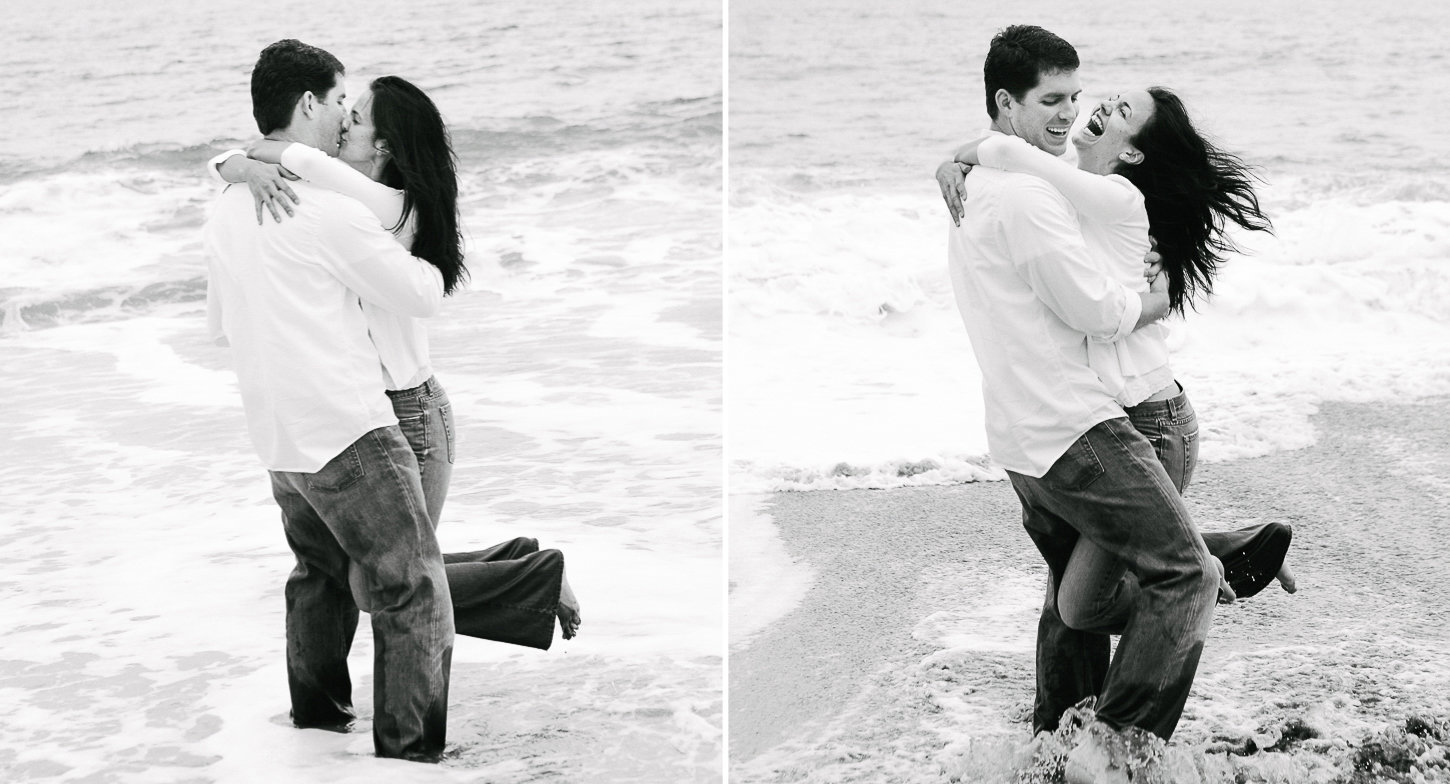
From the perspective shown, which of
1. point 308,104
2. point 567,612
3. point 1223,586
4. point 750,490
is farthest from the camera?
point 750,490

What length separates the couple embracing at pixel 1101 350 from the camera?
310 centimetres

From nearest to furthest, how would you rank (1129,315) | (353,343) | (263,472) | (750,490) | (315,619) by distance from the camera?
(1129,315), (353,343), (315,619), (750,490), (263,472)

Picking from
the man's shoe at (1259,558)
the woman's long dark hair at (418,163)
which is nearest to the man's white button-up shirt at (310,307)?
the woman's long dark hair at (418,163)

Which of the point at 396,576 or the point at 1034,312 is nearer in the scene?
the point at 1034,312

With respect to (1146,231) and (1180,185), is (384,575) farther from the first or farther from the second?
(1180,185)

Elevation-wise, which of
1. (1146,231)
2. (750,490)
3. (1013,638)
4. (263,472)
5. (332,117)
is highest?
(332,117)

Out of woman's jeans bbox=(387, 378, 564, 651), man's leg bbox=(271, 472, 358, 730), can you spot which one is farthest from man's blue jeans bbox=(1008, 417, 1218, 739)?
man's leg bbox=(271, 472, 358, 730)

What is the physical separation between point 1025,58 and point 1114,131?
307mm

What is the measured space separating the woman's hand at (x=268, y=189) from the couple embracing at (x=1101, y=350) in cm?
147

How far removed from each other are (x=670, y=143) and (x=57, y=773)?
53.7 ft

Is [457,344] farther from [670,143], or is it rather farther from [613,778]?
[670,143]

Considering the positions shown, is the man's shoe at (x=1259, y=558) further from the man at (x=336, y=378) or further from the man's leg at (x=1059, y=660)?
the man at (x=336, y=378)

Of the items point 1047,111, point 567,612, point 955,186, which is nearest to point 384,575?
point 567,612

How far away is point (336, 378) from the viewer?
328cm
